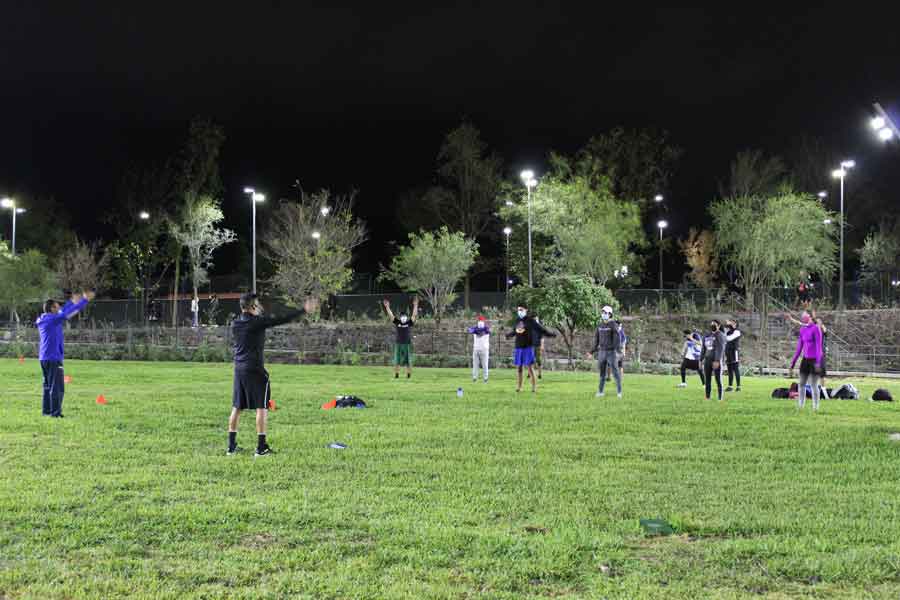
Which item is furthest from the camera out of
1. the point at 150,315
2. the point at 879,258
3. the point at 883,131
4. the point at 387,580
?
the point at 150,315

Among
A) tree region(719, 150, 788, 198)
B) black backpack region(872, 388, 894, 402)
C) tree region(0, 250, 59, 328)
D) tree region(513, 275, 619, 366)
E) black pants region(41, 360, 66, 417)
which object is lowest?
black backpack region(872, 388, 894, 402)

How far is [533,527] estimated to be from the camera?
7125mm

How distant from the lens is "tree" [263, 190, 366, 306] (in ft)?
163

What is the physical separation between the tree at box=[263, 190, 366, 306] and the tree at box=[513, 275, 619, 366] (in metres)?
17.5

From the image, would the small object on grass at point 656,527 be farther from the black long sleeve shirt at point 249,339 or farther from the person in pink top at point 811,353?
the person in pink top at point 811,353

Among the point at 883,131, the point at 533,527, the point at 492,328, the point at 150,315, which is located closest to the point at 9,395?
the point at 533,527

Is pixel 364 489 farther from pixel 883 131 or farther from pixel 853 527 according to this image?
pixel 883 131

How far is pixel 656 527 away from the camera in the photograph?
703cm

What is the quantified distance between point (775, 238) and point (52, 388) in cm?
4405

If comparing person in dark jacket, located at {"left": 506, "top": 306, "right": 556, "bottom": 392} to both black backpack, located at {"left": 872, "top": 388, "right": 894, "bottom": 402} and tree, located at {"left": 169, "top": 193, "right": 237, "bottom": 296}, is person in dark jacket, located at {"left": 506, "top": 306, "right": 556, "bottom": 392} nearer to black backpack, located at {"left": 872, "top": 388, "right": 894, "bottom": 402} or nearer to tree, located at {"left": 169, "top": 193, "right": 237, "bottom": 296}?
black backpack, located at {"left": 872, "top": 388, "right": 894, "bottom": 402}

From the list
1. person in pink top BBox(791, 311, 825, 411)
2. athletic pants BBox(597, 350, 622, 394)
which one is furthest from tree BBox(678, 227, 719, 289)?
person in pink top BBox(791, 311, 825, 411)

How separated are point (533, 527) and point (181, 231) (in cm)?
5715

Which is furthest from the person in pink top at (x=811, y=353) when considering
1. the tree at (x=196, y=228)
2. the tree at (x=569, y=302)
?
the tree at (x=196, y=228)

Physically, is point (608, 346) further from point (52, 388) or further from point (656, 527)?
point (656, 527)
